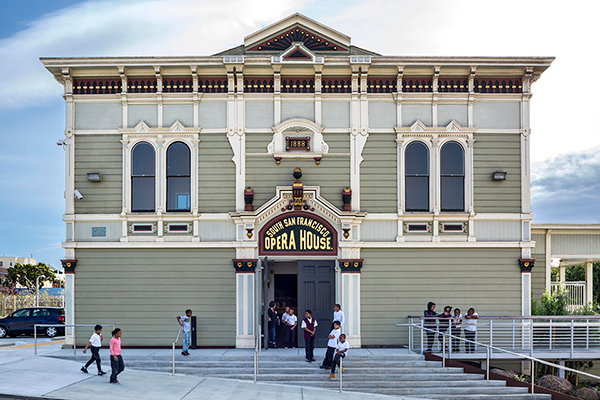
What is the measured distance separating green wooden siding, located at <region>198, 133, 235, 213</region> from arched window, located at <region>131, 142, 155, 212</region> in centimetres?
159

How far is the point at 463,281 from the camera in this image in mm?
17406

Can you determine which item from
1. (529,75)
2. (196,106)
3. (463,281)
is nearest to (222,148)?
(196,106)

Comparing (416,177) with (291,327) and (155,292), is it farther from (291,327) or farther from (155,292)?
(155,292)

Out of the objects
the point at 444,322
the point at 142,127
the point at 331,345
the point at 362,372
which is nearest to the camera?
the point at 331,345

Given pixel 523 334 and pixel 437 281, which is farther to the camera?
pixel 437 281

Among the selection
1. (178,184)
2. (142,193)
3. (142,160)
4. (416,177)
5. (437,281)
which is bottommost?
(437,281)

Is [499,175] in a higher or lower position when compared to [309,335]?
higher

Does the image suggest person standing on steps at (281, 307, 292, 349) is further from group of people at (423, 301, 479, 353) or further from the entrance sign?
group of people at (423, 301, 479, 353)

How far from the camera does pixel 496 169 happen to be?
17750 millimetres

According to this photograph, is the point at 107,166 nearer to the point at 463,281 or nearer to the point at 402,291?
the point at 402,291

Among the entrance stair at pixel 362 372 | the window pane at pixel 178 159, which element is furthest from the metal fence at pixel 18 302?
the window pane at pixel 178 159

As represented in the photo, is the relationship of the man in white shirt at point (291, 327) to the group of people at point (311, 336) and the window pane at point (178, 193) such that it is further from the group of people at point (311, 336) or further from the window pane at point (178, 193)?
the window pane at point (178, 193)

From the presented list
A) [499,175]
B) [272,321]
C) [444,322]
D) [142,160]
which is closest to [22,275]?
[142,160]

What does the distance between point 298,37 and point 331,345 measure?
983 cm
